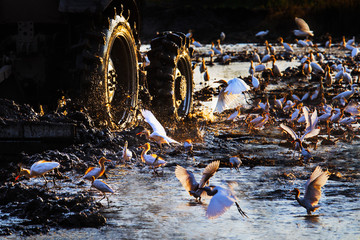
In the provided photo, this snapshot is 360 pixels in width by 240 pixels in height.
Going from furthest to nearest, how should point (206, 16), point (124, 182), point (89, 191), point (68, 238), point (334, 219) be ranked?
point (206, 16), point (124, 182), point (89, 191), point (334, 219), point (68, 238)

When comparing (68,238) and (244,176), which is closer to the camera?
(68,238)

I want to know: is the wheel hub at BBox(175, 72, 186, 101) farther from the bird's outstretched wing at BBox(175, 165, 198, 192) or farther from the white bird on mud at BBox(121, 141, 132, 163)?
the bird's outstretched wing at BBox(175, 165, 198, 192)

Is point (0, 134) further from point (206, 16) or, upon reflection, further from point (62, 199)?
point (206, 16)

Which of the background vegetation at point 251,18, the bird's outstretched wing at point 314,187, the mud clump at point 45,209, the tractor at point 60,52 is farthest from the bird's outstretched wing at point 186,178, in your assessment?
the background vegetation at point 251,18

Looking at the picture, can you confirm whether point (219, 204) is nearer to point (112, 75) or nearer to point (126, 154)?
point (126, 154)

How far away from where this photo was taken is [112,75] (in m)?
8.02

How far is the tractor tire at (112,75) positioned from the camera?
23.2 feet

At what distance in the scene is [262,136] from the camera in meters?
9.44

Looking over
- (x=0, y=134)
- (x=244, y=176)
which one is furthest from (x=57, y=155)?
(x=244, y=176)

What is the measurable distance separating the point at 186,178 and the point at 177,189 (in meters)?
0.43

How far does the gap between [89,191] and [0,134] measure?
38.4 inches

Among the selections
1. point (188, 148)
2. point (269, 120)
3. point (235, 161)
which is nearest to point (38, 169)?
point (235, 161)

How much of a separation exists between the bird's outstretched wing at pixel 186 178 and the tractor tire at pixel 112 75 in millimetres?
1680

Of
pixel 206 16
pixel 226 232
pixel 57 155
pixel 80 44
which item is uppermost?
pixel 206 16
